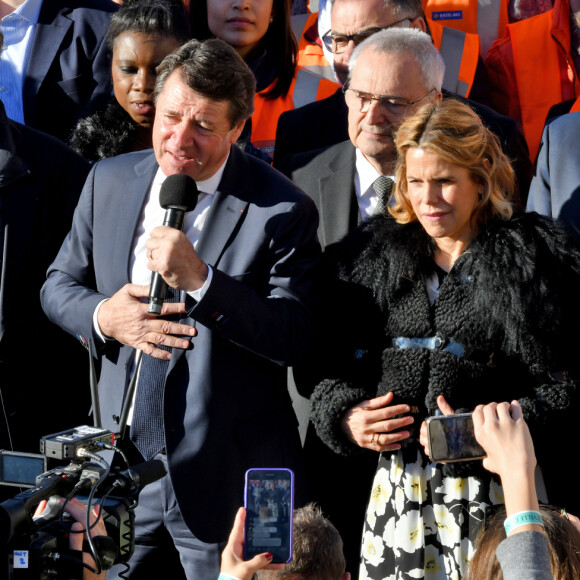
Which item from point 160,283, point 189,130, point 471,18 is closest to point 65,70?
point 189,130

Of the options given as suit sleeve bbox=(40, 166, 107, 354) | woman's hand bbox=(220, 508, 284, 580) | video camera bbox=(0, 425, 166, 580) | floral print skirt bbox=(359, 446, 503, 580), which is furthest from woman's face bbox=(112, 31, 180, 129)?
woman's hand bbox=(220, 508, 284, 580)

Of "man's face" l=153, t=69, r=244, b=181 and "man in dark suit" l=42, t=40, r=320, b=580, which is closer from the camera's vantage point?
"man in dark suit" l=42, t=40, r=320, b=580

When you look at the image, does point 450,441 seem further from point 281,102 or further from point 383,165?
point 281,102

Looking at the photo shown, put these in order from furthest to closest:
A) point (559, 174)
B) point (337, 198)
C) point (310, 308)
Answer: point (337, 198) < point (559, 174) < point (310, 308)

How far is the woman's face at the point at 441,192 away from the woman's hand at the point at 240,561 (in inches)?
54.2

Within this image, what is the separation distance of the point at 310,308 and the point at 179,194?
0.64 m


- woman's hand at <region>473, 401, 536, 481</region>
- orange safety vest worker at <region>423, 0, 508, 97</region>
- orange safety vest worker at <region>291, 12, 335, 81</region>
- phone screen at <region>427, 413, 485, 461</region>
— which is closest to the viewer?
woman's hand at <region>473, 401, 536, 481</region>

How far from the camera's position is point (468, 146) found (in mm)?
3521

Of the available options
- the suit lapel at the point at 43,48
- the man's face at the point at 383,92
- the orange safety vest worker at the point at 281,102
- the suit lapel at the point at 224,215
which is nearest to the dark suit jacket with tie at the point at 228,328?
the suit lapel at the point at 224,215

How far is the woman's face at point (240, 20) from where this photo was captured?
521cm

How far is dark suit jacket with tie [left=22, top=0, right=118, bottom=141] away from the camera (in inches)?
208

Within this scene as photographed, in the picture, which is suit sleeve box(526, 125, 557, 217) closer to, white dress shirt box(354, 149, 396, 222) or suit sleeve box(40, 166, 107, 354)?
white dress shirt box(354, 149, 396, 222)

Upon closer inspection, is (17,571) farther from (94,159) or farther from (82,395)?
(94,159)

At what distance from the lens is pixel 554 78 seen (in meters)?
5.26
